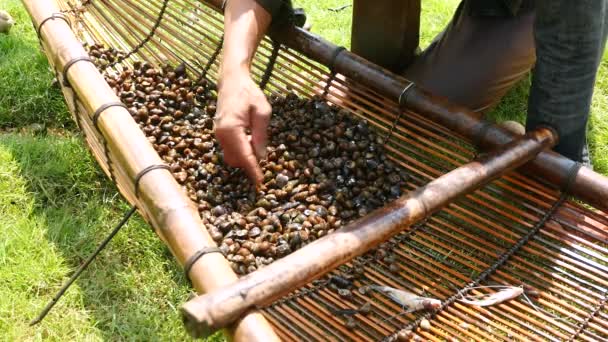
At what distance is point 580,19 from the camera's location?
5.55 feet

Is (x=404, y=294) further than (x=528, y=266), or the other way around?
(x=528, y=266)

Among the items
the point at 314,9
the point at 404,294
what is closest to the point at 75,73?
the point at 404,294

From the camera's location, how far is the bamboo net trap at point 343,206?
1418 mm

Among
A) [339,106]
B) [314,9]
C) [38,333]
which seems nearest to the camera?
[38,333]

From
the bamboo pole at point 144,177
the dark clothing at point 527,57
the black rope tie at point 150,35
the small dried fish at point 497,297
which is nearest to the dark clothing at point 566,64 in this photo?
the dark clothing at point 527,57

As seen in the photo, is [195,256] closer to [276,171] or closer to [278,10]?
[276,171]

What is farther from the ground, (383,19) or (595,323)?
(383,19)

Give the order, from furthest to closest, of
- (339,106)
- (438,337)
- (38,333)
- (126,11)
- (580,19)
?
(126,11) < (339,106) < (38,333) < (580,19) < (438,337)

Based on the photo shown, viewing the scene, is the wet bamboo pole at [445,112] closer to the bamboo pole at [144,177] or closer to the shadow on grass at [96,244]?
the bamboo pole at [144,177]

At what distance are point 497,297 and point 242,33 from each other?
3.45 feet

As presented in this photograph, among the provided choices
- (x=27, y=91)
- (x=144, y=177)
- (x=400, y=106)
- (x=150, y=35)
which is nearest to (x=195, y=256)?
(x=144, y=177)

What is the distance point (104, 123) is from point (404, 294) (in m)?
0.93

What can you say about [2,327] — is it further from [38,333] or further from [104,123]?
[104,123]

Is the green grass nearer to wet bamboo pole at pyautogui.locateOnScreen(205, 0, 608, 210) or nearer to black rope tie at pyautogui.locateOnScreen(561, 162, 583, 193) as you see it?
wet bamboo pole at pyautogui.locateOnScreen(205, 0, 608, 210)
